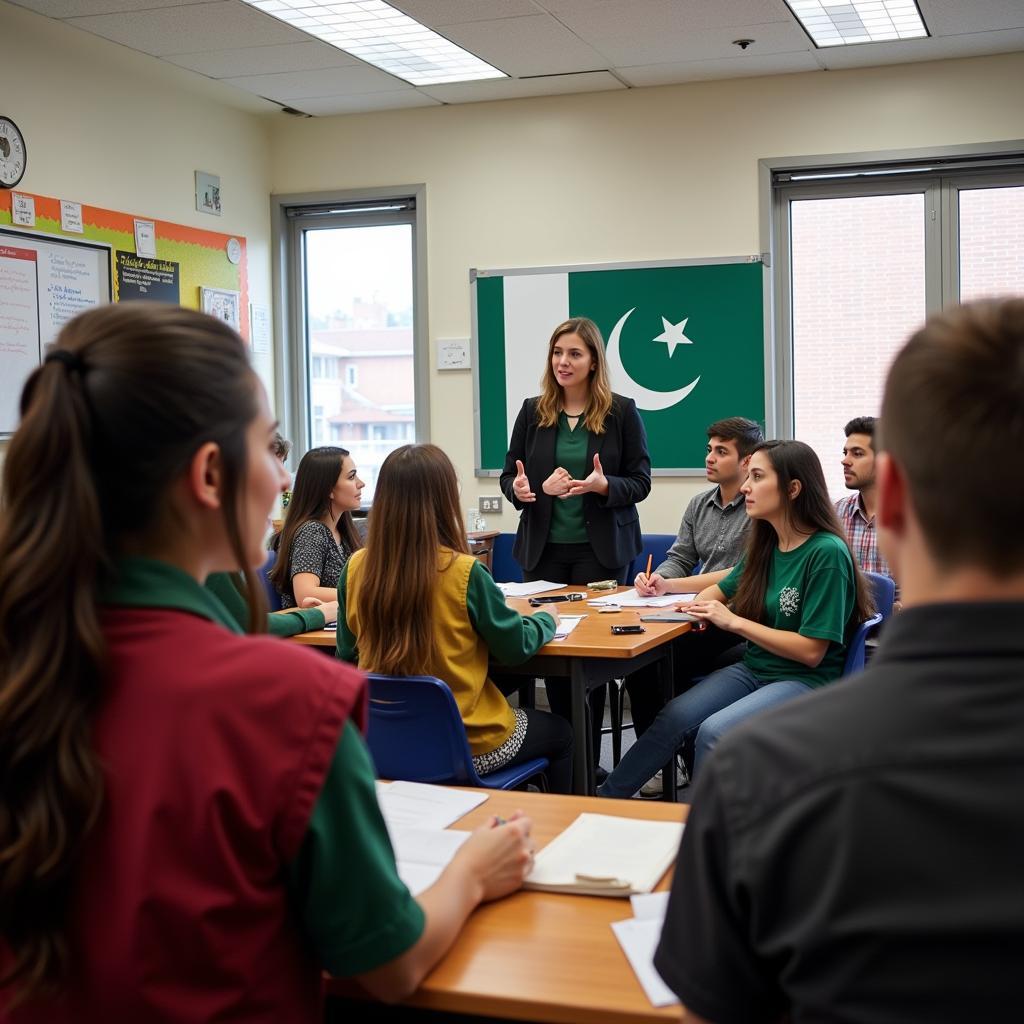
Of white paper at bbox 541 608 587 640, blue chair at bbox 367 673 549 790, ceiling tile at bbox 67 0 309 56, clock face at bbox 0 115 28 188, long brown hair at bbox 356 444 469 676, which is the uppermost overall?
ceiling tile at bbox 67 0 309 56

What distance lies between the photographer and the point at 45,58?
4902 mm

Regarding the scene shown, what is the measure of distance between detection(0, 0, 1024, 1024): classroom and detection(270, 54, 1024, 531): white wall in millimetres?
10

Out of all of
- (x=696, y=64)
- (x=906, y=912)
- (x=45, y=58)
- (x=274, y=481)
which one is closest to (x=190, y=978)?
(x=274, y=481)

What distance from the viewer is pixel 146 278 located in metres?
5.49

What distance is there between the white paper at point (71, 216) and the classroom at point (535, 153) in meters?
0.06

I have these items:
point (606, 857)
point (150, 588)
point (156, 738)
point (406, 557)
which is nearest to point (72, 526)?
point (150, 588)

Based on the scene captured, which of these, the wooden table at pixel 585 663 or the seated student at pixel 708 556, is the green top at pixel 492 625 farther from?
the seated student at pixel 708 556

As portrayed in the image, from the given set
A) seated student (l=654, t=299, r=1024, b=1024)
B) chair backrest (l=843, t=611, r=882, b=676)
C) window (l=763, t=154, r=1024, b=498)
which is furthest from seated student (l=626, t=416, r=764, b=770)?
seated student (l=654, t=299, r=1024, b=1024)

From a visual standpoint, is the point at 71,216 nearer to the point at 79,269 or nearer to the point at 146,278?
the point at 79,269

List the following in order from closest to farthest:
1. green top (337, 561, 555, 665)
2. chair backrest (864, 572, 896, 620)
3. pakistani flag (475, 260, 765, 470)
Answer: green top (337, 561, 555, 665) → chair backrest (864, 572, 896, 620) → pakistani flag (475, 260, 765, 470)

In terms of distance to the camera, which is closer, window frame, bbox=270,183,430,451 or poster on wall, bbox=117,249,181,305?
poster on wall, bbox=117,249,181,305

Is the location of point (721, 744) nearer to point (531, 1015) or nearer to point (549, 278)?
point (531, 1015)

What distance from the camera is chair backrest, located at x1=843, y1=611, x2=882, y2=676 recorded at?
3.21m

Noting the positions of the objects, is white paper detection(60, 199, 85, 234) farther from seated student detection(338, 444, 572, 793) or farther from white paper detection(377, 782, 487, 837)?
white paper detection(377, 782, 487, 837)
